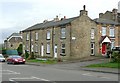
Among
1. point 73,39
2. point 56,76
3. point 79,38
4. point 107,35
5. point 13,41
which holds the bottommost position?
point 56,76

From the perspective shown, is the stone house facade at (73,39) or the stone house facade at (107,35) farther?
the stone house facade at (107,35)

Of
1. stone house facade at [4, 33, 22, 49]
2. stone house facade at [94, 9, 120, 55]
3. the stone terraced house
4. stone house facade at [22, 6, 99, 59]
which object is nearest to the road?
stone house facade at [22, 6, 99, 59]

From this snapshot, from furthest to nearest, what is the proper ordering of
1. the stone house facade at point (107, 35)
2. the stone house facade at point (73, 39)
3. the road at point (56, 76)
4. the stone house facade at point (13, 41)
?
the stone house facade at point (13, 41), the stone house facade at point (107, 35), the stone house facade at point (73, 39), the road at point (56, 76)

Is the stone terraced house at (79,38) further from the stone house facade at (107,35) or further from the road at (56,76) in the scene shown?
the road at (56,76)

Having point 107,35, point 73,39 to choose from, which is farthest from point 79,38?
point 107,35

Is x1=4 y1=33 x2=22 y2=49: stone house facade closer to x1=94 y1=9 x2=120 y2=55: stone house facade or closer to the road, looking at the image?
x1=94 y1=9 x2=120 y2=55: stone house facade

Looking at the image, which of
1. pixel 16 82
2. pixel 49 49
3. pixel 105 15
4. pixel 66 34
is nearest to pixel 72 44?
pixel 66 34

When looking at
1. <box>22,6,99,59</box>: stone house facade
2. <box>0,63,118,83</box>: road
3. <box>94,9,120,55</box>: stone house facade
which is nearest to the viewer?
<box>0,63,118,83</box>: road

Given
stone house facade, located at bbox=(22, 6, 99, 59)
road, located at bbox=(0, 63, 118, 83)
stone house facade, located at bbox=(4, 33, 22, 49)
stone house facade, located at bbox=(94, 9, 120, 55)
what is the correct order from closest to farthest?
road, located at bbox=(0, 63, 118, 83), stone house facade, located at bbox=(22, 6, 99, 59), stone house facade, located at bbox=(94, 9, 120, 55), stone house facade, located at bbox=(4, 33, 22, 49)

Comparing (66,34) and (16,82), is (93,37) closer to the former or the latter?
(66,34)

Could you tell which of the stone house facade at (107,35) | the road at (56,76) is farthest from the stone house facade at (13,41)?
the road at (56,76)

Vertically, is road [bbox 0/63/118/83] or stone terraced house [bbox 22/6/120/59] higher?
stone terraced house [bbox 22/6/120/59]

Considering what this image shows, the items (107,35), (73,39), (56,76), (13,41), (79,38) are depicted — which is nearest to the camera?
(56,76)

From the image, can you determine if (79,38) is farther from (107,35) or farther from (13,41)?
(13,41)
